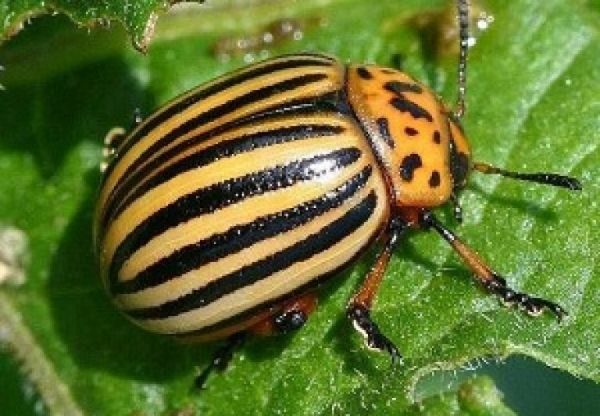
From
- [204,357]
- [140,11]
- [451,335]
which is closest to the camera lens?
[140,11]

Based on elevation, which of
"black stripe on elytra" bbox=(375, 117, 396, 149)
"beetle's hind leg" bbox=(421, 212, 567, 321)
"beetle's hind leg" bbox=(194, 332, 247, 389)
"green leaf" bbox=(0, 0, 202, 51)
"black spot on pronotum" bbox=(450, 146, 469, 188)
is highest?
"green leaf" bbox=(0, 0, 202, 51)

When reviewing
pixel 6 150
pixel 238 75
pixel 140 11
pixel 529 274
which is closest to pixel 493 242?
pixel 529 274

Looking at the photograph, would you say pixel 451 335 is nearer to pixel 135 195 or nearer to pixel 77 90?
pixel 135 195

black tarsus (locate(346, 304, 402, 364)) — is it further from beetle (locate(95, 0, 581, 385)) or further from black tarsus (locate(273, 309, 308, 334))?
black tarsus (locate(273, 309, 308, 334))

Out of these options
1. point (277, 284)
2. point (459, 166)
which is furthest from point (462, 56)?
point (277, 284)

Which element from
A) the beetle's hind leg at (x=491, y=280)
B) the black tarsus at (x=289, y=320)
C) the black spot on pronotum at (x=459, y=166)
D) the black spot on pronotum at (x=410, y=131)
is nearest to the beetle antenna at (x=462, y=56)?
the black spot on pronotum at (x=459, y=166)

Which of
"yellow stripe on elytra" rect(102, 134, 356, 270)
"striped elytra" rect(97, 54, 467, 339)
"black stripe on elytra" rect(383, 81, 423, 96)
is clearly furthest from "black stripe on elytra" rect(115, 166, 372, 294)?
"black stripe on elytra" rect(383, 81, 423, 96)
